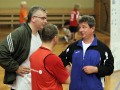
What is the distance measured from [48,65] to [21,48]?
0.64m

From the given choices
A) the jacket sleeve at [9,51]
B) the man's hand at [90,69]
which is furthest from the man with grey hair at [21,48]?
the man's hand at [90,69]

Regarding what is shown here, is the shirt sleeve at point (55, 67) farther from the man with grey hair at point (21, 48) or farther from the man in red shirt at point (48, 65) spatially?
the man with grey hair at point (21, 48)

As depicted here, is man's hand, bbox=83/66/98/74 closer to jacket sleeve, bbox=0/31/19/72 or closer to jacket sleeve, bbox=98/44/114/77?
jacket sleeve, bbox=98/44/114/77

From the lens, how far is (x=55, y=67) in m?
2.84

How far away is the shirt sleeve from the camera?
2828 mm

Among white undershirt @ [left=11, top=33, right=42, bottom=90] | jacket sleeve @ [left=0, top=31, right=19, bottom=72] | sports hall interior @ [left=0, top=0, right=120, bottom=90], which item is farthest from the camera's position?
sports hall interior @ [left=0, top=0, right=120, bottom=90]

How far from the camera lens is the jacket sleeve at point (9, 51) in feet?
10.9

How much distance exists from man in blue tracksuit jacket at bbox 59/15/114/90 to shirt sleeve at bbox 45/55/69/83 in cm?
43

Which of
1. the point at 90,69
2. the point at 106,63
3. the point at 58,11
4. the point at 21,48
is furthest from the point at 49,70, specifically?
the point at 58,11

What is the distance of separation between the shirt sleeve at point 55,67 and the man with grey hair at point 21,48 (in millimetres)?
547

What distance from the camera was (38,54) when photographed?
292 cm

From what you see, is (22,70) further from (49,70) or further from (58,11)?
(58,11)

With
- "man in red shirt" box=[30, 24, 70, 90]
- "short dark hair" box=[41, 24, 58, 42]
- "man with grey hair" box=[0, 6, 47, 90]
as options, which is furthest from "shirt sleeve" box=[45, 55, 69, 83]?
"man with grey hair" box=[0, 6, 47, 90]

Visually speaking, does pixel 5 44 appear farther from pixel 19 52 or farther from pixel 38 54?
pixel 38 54
